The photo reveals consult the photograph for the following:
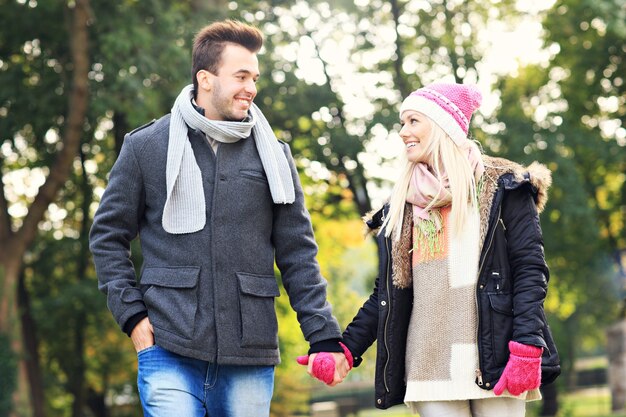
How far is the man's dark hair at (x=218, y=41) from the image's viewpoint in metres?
5.05

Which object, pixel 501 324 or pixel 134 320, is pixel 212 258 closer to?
pixel 134 320

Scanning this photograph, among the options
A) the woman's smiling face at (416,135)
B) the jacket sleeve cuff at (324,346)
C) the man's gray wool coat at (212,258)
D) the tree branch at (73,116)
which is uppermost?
the tree branch at (73,116)

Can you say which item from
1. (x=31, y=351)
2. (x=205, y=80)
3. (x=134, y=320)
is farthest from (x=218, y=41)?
(x=31, y=351)

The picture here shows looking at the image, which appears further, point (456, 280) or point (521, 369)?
point (456, 280)

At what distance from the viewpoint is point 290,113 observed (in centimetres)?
2027

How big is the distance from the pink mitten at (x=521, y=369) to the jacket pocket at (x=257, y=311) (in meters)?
1.05

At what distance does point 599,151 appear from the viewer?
837 inches

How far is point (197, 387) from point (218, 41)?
1606 millimetres

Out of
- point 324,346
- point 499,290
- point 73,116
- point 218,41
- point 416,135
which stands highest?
point 73,116

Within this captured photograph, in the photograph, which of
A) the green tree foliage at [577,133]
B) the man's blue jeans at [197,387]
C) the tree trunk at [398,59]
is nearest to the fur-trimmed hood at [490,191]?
the man's blue jeans at [197,387]

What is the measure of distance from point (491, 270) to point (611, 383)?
23693 mm

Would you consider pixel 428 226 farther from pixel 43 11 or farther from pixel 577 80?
pixel 577 80

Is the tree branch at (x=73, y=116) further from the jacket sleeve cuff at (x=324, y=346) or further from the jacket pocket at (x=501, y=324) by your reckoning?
the jacket pocket at (x=501, y=324)

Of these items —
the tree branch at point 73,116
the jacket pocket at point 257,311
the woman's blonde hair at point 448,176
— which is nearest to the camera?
the jacket pocket at point 257,311
